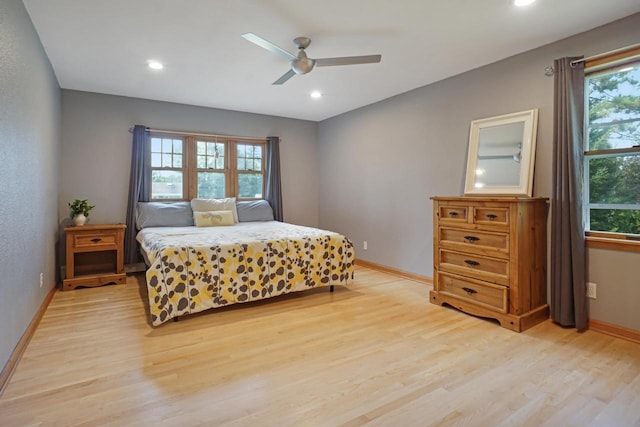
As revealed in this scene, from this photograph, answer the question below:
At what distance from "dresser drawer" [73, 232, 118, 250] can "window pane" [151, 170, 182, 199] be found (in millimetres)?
985

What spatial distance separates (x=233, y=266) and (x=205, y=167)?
256cm

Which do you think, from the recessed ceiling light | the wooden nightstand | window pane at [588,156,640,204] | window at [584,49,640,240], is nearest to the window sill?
window at [584,49,640,240]

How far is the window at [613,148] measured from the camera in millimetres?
2572

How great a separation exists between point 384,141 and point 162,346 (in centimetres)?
360

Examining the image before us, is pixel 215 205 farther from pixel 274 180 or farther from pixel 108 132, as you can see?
pixel 108 132

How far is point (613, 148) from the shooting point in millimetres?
2670

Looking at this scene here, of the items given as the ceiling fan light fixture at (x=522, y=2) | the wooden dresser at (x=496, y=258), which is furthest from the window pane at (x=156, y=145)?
the ceiling fan light fixture at (x=522, y=2)

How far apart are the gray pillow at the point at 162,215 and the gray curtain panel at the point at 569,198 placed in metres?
4.24

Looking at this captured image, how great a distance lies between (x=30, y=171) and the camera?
2.59 meters

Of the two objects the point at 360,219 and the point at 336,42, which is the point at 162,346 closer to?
the point at 336,42

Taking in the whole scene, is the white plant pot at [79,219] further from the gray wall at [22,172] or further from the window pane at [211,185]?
the window pane at [211,185]

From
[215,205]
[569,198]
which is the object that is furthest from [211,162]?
[569,198]

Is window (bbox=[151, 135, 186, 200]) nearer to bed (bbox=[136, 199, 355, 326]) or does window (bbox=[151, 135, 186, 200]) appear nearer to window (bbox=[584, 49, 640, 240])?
bed (bbox=[136, 199, 355, 326])

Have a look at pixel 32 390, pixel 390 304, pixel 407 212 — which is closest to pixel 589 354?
pixel 390 304
